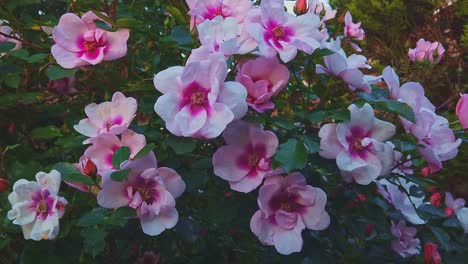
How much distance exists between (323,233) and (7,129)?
2.66 ft

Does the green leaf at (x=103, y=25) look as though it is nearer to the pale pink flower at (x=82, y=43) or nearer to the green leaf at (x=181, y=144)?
the pale pink flower at (x=82, y=43)

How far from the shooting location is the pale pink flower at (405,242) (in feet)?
4.64

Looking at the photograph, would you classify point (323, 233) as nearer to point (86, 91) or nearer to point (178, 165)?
point (178, 165)

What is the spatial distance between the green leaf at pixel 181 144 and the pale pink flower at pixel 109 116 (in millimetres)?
101

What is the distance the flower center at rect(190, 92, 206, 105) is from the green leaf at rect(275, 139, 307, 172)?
14 cm

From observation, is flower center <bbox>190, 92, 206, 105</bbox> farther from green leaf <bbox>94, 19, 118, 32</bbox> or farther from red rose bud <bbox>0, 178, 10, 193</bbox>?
red rose bud <bbox>0, 178, 10, 193</bbox>

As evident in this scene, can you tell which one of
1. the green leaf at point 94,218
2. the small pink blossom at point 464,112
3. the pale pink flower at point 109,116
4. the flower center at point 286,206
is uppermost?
the small pink blossom at point 464,112

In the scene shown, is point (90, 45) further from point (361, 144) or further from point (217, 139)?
point (361, 144)

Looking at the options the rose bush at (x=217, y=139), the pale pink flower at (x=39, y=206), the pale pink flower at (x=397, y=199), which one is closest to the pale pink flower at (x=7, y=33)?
the rose bush at (x=217, y=139)

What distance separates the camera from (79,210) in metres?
1.01

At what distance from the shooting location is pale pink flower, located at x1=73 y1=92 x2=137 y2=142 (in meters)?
0.92

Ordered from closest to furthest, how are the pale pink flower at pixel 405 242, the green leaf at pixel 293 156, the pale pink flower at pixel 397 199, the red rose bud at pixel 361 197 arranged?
the green leaf at pixel 293 156
the red rose bud at pixel 361 197
the pale pink flower at pixel 397 199
the pale pink flower at pixel 405 242

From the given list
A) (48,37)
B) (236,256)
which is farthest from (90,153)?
(236,256)

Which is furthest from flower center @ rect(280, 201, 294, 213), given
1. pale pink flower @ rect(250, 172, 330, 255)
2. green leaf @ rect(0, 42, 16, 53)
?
green leaf @ rect(0, 42, 16, 53)
